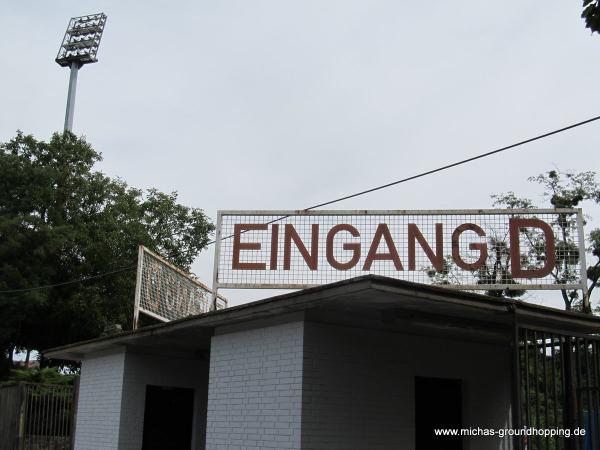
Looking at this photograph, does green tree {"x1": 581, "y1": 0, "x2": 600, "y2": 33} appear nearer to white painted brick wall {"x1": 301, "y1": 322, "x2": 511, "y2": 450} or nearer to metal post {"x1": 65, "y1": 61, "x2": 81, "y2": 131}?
white painted brick wall {"x1": 301, "y1": 322, "x2": 511, "y2": 450}

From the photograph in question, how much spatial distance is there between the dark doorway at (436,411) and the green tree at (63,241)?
19129 mm

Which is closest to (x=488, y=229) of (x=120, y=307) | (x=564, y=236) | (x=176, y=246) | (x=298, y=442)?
(x=564, y=236)

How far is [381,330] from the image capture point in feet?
29.0

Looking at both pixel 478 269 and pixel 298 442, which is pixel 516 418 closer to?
pixel 298 442

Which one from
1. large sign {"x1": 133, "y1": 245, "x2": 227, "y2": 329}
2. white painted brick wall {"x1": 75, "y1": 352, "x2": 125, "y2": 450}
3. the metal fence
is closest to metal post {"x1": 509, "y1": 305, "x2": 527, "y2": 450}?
large sign {"x1": 133, "y1": 245, "x2": 227, "y2": 329}

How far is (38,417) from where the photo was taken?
14.3 m

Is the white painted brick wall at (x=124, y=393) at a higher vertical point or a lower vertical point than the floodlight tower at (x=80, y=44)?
lower

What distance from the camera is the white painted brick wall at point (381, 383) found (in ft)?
26.0

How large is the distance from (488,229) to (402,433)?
141 inches

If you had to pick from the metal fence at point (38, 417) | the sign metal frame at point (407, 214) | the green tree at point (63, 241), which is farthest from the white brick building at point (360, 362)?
the green tree at point (63, 241)

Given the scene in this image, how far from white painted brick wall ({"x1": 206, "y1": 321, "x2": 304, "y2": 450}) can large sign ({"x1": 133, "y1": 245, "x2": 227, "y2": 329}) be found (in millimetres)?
2851

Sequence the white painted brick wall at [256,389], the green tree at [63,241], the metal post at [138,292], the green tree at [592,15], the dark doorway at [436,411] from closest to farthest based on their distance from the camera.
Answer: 1. the green tree at [592,15]
2. the white painted brick wall at [256,389]
3. the dark doorway at [436,411]
4. the metal post at [138,292]
5. the green tree at [63,241]

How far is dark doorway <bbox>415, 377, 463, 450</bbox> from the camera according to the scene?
960 centimetres

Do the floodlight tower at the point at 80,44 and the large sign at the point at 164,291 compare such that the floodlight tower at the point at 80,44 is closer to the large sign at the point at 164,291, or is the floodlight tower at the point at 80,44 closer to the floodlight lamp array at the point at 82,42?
the floodlight lamp array at the point at 82,42
